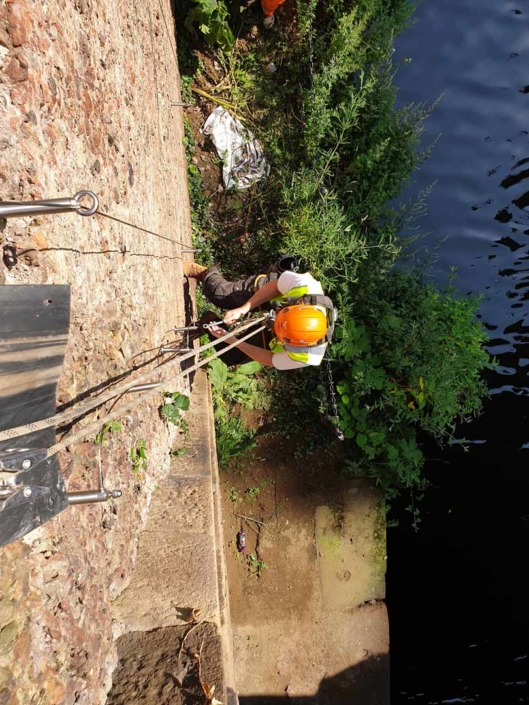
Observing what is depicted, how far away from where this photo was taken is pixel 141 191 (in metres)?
2.77

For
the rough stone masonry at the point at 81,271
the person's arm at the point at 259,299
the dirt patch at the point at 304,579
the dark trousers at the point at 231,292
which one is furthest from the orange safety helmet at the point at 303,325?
the dirt patch at the point at 304,579

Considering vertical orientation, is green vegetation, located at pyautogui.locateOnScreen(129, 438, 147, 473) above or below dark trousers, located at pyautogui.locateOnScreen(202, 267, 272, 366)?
below

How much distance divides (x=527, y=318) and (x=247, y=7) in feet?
17.5

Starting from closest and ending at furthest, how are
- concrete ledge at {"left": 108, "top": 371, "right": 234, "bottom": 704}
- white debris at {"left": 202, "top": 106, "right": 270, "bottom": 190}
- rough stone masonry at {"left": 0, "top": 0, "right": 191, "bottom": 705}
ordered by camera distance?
rough stone masonry at {"left": 0, "top": 0, "right": 191, "bottom": 705}
concrete ledge at {"left": 108, "top": 371, "right": 234, "bottom": 704}
white debris at {"left": 202, "top": 106, "right": 270, "bottom": 190}

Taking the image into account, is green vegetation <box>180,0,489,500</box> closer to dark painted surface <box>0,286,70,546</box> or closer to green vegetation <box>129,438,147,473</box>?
green vegetation <box>129,438,147,473</box>

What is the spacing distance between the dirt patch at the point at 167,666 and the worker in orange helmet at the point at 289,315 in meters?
1.74

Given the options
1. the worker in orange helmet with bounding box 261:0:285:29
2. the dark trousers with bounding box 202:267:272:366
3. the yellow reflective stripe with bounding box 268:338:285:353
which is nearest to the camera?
the yellow reflective stripe with bounding box 268:338:285:353

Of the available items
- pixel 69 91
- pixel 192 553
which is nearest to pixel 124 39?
pixel 69 91

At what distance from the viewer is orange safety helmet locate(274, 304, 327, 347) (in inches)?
116

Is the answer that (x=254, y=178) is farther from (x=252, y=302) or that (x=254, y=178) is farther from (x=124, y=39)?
(x=124, y=39)

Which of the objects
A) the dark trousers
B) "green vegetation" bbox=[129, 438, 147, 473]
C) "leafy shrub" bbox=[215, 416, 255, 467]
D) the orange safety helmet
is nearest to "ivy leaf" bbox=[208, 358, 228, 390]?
"leafy shrub" bbox=[215, 416, 255, 467]

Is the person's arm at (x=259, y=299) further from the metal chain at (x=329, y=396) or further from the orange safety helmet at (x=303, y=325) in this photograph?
the metal chain at (x=329, y=396)

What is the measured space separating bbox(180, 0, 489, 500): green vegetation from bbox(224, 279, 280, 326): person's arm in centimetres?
139

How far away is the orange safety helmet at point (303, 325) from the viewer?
296 centimetres
